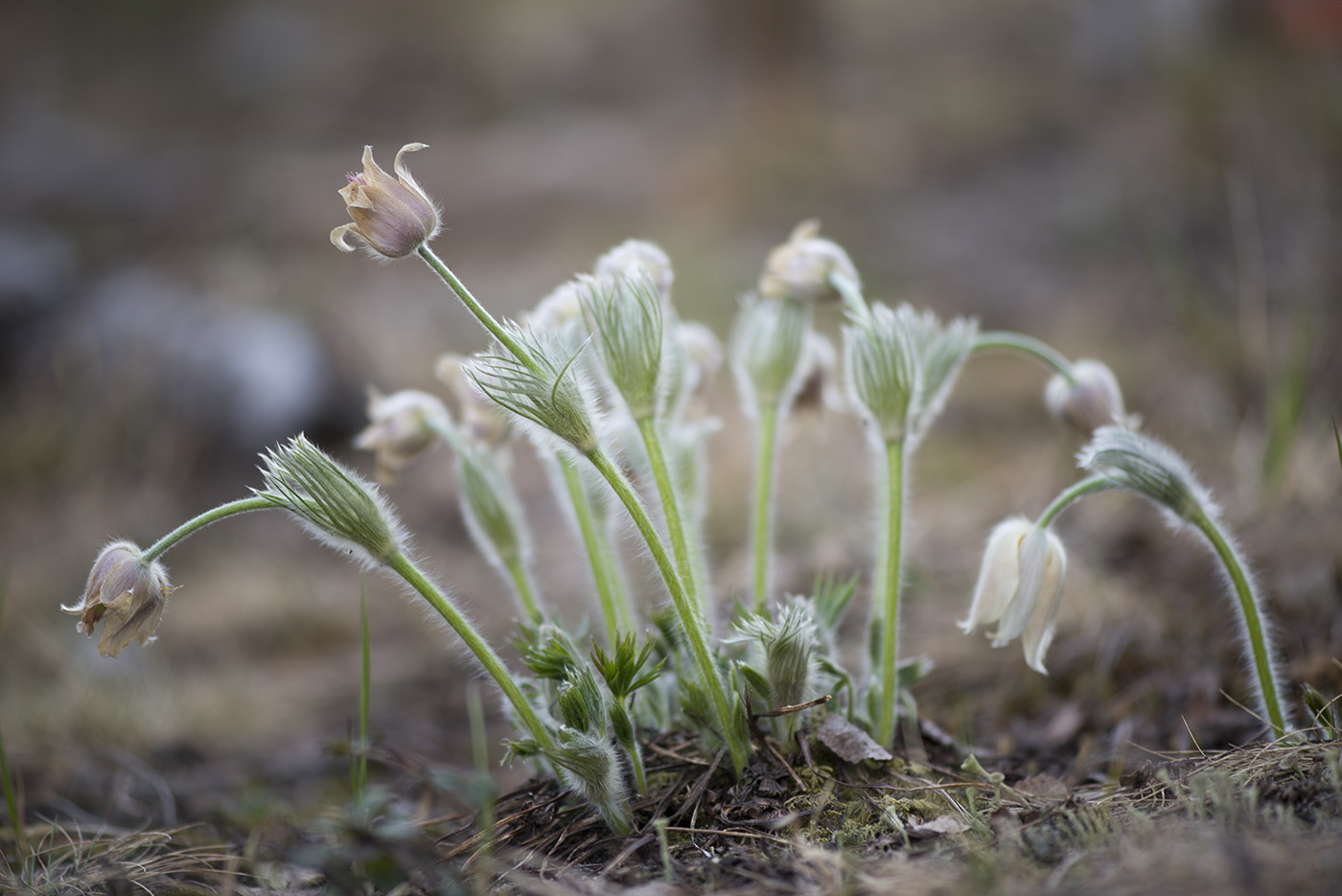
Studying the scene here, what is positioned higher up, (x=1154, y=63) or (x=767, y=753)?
(x=1154, y=63)

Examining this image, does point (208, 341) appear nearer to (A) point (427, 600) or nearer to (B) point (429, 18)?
(A) point (427, 600)

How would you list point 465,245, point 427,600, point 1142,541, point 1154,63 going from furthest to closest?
point 465,245, point 1154,63, point 1142,541, point 427,600

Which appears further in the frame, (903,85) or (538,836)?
(903,85)

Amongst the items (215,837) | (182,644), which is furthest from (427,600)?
(182,644)

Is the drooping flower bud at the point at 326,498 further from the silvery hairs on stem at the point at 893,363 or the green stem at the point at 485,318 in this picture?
the silvery hairs on stem at the point at 893,363

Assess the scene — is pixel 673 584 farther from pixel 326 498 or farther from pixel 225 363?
pixel 225 363

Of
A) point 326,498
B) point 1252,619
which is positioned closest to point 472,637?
point 326,498

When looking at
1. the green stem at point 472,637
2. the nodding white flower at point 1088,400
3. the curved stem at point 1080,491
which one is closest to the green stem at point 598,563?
the green stem at point 472,637
